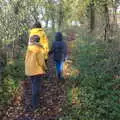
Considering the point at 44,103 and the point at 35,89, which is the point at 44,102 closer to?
the point at 44,103

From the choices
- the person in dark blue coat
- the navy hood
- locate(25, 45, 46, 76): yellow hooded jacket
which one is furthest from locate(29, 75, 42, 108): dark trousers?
the navy hood

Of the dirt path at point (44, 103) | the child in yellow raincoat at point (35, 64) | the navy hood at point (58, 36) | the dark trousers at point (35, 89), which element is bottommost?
the dirt path at point (44, 103)

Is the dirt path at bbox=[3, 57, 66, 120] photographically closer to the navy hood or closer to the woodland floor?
the woodland floor

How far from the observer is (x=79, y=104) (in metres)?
10.7

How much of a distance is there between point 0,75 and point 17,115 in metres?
2.63

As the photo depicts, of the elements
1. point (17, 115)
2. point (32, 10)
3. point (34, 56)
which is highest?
point (32, 10)

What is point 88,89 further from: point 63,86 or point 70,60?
point 70,60

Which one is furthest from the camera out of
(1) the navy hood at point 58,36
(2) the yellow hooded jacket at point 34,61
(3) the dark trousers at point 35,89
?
(1) the navy hood at point 58,36

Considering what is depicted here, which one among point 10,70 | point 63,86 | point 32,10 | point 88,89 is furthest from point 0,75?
point 32,10

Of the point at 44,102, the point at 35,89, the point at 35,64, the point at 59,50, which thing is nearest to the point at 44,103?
the point at 44,102

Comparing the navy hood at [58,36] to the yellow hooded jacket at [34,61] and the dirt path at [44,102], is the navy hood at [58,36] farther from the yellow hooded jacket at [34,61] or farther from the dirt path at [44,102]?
the yellow hooded jacket at [34,61]

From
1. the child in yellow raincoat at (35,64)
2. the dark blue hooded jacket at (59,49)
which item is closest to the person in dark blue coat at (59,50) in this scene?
the dark blue hooded jacket at (59,49)

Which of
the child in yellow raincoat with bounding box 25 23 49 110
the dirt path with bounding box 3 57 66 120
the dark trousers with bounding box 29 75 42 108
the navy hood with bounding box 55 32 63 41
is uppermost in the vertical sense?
the navy hood with bounding box 55 32 63 41

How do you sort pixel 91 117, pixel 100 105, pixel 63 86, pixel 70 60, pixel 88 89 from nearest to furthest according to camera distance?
pixel 91 117, pixel 100 105, pixel 88 89, pixel 63 86, pixel 70 60
